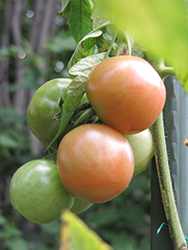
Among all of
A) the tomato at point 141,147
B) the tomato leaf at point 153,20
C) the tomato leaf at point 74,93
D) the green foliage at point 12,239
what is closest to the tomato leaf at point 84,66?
the tomato leaf at point 74,93

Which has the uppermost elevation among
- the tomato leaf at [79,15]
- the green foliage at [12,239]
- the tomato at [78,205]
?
the tomato leaf at [79,15]

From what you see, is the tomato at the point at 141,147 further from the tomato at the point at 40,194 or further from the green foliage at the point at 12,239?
the green foliage at the point at 12,239

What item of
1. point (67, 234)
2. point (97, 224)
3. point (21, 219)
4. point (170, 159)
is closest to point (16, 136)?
point (21, 219)

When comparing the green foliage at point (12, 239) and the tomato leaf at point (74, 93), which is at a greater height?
the tomato leaf at point (74, 93)

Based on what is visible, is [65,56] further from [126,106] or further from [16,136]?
[126,106]

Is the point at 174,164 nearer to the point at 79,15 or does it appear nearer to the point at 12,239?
the point at 79,15

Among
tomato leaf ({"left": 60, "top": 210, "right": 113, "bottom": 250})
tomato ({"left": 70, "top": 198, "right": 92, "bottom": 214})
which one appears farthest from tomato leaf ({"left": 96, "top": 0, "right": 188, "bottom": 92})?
tomato ({"left": 70, "top": 198, "right": 92, "bottom": 214})
